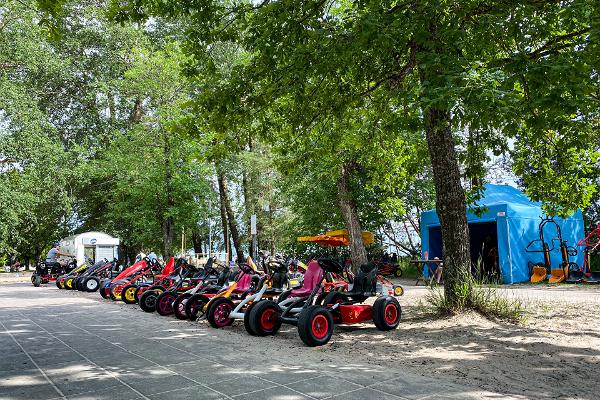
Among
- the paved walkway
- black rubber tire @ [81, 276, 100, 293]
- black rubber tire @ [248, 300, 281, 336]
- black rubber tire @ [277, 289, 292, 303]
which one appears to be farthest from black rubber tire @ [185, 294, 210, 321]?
black rubber tire @ [81, 276, 100, 293]

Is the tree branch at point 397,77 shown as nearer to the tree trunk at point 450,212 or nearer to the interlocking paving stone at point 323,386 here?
the tree trunk at point 450,212

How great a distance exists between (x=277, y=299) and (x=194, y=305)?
6.25 feet

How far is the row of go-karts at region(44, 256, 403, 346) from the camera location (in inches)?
282

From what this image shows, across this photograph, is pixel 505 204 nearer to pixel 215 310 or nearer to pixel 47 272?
pixel 215 310

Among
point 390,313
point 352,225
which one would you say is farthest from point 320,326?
point 352,225

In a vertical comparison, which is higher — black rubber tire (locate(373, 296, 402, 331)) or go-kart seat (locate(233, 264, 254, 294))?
go-kart seat (locate(233, 264, 254, 294))

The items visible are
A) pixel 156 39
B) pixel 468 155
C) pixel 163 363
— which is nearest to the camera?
pixel 163 363

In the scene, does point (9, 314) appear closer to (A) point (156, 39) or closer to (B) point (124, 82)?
(B) point (124, 82)

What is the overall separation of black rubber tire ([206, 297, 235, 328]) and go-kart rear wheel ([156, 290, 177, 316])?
2006 mm

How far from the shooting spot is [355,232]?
17.8 metres

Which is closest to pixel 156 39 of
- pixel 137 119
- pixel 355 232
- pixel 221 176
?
pixel 137 119

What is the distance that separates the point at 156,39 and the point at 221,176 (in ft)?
33.8

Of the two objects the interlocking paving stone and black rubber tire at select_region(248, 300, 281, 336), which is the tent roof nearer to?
black rubber tire at select_region(248, 300, 281, 336)

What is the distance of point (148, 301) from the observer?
1082 centimetres
